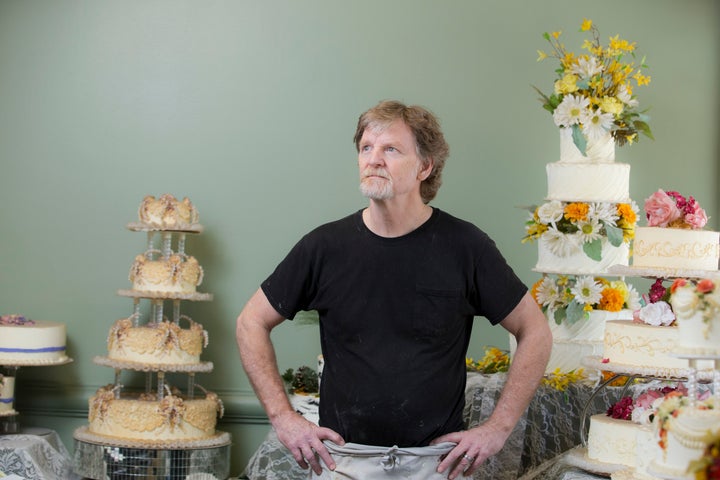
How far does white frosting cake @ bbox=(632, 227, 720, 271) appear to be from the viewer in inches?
141

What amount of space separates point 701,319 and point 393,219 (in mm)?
1144

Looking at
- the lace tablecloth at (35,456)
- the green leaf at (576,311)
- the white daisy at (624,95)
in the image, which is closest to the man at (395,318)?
the green leaf at (576,311)

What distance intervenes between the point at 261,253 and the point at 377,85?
1.07m

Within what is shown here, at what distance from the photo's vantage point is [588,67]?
4.37m

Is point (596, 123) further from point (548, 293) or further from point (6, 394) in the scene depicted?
point (6, 394)

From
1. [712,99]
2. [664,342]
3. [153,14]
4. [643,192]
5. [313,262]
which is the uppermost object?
[153,14]

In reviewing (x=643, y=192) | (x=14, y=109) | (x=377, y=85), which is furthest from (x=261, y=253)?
(x=643, y=192)

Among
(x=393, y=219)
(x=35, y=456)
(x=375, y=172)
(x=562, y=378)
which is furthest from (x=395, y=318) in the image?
(x=35, y=456)

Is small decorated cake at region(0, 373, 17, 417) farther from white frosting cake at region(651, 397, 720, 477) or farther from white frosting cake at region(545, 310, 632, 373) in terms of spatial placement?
white frosting cake at region(651, 397, 720, 477)

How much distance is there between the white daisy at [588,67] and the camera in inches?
172

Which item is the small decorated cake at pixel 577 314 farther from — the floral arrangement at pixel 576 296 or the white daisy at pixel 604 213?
the white daisy at pixel 604 213

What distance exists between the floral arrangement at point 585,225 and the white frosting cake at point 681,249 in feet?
2.21

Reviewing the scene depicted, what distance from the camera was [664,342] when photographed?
3.45 metres

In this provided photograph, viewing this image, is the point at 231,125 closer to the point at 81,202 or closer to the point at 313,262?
the point at 81,202
